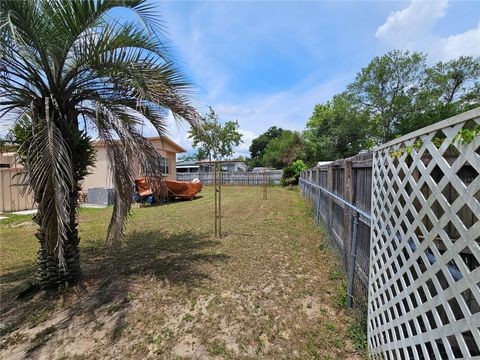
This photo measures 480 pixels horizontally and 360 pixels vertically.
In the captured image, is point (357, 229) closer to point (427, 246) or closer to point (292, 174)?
point (427, 246)

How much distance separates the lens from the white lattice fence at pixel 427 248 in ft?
3.73

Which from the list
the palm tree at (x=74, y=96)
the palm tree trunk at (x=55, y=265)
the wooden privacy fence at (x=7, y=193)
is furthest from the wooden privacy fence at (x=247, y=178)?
the palm tree trunk at (x=55, y=265)

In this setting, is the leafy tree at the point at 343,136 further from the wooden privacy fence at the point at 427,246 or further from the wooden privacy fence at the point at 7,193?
the wooden privacy fence at the point at 427,246

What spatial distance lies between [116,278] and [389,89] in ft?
110

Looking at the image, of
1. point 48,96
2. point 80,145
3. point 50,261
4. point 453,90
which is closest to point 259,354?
point 50,261

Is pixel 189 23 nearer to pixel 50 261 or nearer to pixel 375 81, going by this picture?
pixel 50 261

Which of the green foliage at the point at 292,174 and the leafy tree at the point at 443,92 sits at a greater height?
the leafy tree at the point at 443,92

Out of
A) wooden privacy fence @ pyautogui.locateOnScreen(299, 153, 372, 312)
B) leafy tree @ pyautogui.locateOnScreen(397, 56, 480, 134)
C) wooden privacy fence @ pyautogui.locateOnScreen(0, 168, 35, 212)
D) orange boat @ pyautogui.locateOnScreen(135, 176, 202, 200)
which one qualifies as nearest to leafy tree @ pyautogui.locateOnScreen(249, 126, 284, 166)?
leafy tree @ pyautogui.locateOnScreen(397, 56, 480, 134)

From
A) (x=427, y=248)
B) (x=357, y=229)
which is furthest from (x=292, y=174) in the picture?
(x=427, y=248)

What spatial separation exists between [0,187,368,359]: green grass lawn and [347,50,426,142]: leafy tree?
28.4 metres

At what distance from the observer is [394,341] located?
1.82m

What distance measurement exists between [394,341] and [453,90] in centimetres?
3417

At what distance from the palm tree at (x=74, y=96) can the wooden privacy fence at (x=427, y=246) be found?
9.81 ft

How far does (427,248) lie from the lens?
159 centimetres
